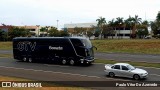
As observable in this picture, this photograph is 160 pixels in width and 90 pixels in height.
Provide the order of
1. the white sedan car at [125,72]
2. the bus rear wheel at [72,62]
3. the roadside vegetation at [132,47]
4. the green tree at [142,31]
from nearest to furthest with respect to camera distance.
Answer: the white sedan car at [125,72], the bus rear wheel at [72,62], the roadside vegetation at [132,47], the green tree at [142,31]

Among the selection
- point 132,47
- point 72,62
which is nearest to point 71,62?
point 72,62

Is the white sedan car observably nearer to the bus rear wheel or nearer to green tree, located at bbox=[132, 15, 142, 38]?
the bus rear wheel

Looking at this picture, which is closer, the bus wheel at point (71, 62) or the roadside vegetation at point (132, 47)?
the bus wheel at point (71, 62)

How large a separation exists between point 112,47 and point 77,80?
124ft

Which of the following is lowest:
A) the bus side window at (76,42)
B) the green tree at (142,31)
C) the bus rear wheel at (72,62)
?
the bus rear wheel at (72,62)

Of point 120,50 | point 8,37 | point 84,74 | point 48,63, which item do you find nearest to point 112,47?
point 120,50

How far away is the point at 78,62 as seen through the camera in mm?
33375

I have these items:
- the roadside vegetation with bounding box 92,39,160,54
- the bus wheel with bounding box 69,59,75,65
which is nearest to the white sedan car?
the bus wheel with bounding box 69,59,75,65

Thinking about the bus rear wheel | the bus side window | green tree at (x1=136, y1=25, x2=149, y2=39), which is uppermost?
green tree at (x1=136, y1=25, x2=149, y2=39)

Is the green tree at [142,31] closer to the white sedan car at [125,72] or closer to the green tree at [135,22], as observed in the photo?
the green tree at [135,22]

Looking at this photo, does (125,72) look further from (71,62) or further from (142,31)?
(142,31)

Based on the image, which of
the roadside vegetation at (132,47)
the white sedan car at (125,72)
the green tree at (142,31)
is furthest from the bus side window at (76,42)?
the green tree at (142,31)

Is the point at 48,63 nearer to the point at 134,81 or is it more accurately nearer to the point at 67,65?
the point at 67,65

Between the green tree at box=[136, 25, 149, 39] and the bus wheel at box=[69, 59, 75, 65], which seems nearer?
the bus wheel at box=[69, 59, 75, 65]
